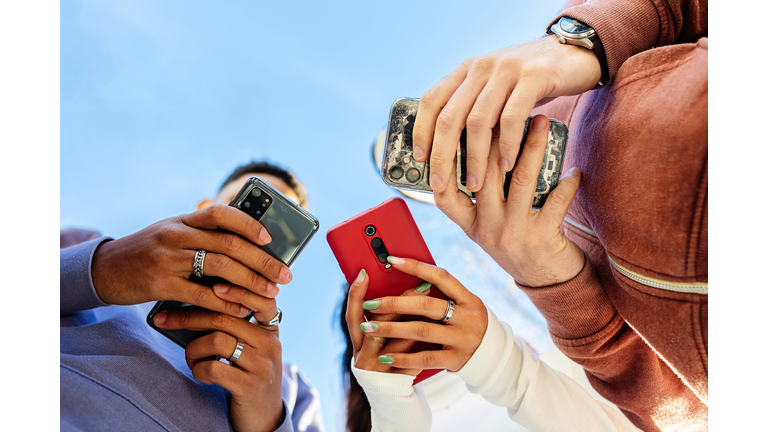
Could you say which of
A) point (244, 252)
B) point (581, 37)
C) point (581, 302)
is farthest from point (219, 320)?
point (581, 37)

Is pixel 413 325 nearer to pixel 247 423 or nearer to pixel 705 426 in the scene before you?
pixel 247 423

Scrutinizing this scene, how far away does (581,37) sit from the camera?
0.54 metres

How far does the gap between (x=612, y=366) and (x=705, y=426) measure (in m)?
0.15

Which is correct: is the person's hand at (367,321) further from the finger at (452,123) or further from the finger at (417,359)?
the finger at (452,123)

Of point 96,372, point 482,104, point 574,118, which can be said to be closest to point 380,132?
point 574,118

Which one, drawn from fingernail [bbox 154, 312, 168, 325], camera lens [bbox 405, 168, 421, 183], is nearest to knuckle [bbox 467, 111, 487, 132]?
camera lens [bbox 405, 168, 421, 183]

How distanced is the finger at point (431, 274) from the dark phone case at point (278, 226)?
0.14 meters

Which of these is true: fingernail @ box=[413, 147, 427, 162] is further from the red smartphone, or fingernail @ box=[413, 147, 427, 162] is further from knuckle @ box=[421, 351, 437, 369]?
knuckle @ box=[421, 351, 437, 369]

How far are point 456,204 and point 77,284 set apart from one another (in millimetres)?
569

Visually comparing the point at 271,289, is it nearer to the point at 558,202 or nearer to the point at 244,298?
the point at 244,298

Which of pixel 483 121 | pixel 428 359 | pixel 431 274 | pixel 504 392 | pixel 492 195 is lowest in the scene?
pixel 504 392

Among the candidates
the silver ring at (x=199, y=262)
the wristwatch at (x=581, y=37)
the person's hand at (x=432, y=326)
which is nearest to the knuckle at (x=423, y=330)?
the person's hand at (x=432, y=326)

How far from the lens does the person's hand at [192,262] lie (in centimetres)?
57

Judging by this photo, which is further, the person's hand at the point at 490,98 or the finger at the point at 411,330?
the finger at the point at 411,330
